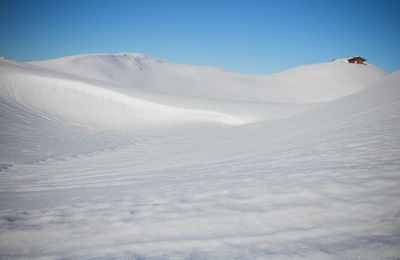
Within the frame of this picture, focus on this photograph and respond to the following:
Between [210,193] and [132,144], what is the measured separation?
6225 millimetres

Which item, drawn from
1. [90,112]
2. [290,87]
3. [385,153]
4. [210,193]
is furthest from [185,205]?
[290,87]

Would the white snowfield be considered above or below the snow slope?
below

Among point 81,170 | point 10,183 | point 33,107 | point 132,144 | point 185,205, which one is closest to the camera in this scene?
point 185,205

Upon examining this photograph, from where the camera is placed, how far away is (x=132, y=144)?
8.22m

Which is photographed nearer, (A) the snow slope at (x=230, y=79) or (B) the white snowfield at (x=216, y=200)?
(B) the white snowfield at (x=216, y=200)

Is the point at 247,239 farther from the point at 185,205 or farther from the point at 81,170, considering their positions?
the point at 81,170

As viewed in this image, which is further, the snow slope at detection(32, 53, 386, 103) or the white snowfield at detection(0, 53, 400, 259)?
the snow slope at detection(32, 53, 386, 103)

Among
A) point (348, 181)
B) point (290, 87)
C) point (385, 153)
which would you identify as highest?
point (290, 87)

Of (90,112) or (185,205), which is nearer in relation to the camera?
(185,205)

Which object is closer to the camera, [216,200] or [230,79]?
[216,200]

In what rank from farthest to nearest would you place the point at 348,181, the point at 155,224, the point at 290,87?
1. the point at 290,87
2. the point at 348,181
3. the point at 155,224

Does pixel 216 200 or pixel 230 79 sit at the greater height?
pixel 230 79

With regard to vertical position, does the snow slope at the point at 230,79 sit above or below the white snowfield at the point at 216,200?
above

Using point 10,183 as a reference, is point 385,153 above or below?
above
